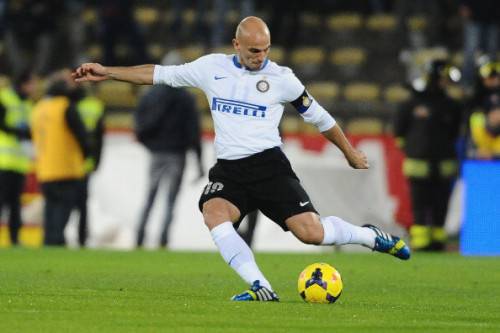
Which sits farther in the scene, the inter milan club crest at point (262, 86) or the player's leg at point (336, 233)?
the player's leg at point (336, 233)

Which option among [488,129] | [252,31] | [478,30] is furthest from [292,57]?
[252,31]

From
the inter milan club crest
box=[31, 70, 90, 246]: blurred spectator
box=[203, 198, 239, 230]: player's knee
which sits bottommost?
box=[31, 70, 90, 246]: blurred spectator

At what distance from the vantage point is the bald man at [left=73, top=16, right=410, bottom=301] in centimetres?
939

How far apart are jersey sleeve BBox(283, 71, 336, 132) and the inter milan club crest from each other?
0.12m

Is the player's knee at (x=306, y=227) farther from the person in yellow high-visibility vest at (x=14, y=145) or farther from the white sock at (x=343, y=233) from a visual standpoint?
the person in yellow high-visibility vest at (x=14, y=145)

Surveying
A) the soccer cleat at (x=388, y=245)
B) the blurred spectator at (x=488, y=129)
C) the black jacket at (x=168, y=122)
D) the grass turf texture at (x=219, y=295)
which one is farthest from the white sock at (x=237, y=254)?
the black jacket at (x=168, y=122)

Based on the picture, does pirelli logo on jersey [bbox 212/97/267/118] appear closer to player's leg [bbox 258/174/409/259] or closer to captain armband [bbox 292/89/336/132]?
captain armband [bbox 292/89/336/132]

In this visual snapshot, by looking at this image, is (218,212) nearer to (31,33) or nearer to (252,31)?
(252,31)

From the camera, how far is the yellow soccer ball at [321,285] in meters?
9.21

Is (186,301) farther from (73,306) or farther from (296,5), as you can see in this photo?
(296,5)

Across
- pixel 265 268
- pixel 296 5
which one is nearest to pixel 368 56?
pixel 296 5

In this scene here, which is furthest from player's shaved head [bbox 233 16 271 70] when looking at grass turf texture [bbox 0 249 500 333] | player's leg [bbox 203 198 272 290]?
grass turf texture [bbox 0 249 500 333]

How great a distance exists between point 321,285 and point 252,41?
61.6 inches

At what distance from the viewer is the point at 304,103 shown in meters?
9.51
